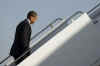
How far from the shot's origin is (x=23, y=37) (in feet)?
16.7

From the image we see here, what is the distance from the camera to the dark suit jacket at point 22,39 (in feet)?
16.8

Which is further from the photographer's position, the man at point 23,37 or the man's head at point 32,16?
the man's head at point 32,16

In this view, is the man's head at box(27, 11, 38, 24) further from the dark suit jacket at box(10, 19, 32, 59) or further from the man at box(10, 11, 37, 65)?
the dark suit jacket at box(10, 19, 32, 59)

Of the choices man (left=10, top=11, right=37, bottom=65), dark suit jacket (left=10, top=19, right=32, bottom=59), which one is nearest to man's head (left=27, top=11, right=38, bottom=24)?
man (left=10, top=11, right=37, bottom=65)

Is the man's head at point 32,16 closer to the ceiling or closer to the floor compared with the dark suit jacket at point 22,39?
closer to the ceiling

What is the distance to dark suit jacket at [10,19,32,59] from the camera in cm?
511

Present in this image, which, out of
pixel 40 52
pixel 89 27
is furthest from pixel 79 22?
pixel 40 52

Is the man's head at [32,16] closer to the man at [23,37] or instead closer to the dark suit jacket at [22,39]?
the man at [23,37]

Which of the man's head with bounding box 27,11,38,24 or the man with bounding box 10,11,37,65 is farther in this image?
the man's head with bounding box 27,11,38,24

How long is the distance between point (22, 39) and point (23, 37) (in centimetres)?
4

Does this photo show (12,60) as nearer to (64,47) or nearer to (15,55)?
(15,55)

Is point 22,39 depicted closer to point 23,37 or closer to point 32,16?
point 23,37

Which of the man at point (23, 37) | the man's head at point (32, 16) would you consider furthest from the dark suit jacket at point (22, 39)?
the man's head at point (32, 16)

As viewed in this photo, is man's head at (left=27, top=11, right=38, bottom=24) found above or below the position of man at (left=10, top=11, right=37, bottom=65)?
above
